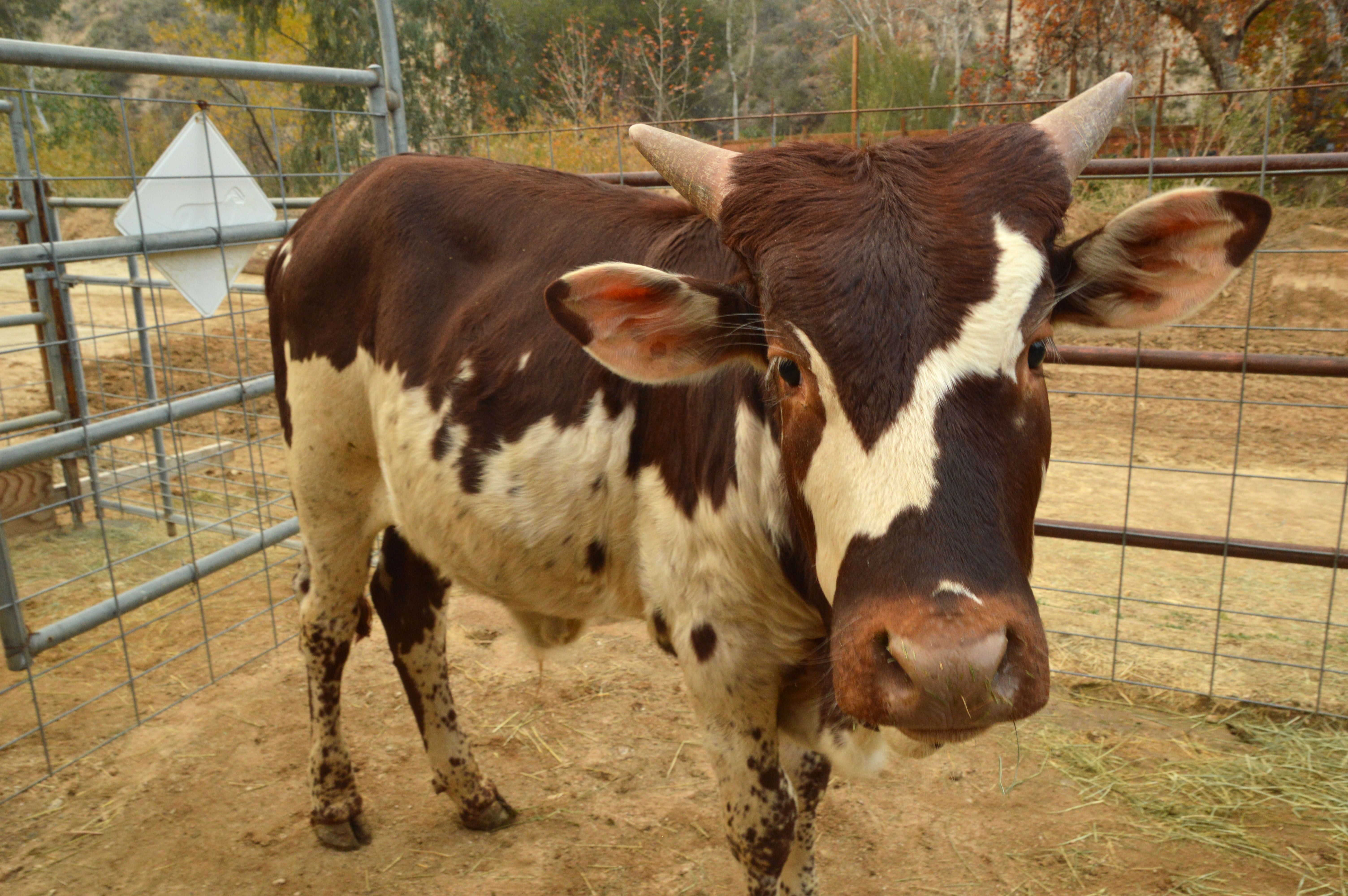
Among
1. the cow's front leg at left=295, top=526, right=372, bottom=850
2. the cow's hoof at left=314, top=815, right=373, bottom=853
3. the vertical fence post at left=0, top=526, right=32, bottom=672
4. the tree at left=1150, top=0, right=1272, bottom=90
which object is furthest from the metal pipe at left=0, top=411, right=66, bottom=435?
the tree at left=1150, top=0, right=1272, bottom=90

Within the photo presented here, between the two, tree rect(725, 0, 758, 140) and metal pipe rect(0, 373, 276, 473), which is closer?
metal pipe rect(0, 373, 276, 473)

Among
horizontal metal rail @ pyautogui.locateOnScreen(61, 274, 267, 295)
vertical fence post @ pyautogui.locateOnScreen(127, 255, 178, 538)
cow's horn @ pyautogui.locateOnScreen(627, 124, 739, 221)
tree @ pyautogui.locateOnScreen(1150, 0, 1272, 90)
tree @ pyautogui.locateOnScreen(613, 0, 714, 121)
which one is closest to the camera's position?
cow's horn @ pyautogui.locateOnScreen(627, 124, 739, 221)

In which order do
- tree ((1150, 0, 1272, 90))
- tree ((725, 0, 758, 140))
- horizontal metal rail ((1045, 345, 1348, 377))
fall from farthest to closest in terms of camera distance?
1. tree ((725, 0, 758, 140))
2. tree ((1150, 0, 1272, 90))
3. horizontal metal rail ((1045, 345, 1348, 377))

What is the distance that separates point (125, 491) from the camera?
654cm

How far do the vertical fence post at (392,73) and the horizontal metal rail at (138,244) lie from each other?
2.45 ft

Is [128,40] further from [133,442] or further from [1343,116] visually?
[1343,116]

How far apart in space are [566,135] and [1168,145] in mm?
8298

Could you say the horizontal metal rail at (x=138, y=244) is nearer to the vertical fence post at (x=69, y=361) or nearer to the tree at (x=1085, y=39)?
the vertical fence post at (x=69, y=361)

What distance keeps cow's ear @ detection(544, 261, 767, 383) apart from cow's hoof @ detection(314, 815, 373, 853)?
87.7 inches

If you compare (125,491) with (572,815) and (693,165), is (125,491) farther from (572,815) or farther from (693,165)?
(693,165)

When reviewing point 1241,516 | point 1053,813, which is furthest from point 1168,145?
point 1053,813

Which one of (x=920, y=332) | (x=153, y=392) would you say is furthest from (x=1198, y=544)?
(x=153, y=392)

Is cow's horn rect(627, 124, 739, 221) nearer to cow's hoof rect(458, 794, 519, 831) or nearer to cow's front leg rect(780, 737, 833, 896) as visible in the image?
cow's front leg rect(780, 737, 833, 896)

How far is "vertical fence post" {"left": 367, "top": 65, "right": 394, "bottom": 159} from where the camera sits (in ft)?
14.8
